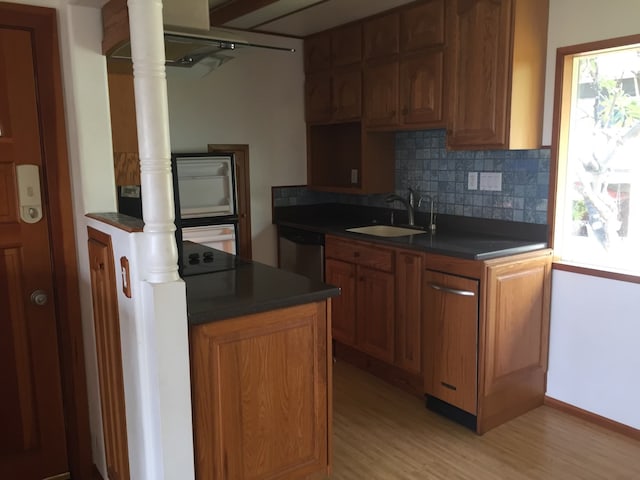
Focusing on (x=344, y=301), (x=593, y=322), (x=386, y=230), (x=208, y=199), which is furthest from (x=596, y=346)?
(x=208, y=199)

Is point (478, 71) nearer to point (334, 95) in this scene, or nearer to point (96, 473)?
point (334, 95)

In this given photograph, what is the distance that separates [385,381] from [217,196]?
1.72 metres

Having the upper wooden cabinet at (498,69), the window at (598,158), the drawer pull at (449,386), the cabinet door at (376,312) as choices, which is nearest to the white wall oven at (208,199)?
the cabinet door at (376,312)

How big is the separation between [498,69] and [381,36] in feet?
3.50

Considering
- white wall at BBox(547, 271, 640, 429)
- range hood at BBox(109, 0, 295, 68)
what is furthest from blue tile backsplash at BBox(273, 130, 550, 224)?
range hood at BBox(109, 0, 295, 68)

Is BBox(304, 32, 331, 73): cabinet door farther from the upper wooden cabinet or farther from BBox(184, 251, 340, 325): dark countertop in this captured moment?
BBox(184, 251, 340, 325): dark countertop

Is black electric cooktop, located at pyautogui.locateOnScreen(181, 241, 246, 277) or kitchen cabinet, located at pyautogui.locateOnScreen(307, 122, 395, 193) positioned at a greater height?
kitchen cabinet, located at pyautogui.locateOnScreen(307, 122, 395, 193)

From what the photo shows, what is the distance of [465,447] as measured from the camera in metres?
2.81

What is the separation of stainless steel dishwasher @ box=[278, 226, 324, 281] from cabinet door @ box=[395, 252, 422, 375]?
2.55 feet

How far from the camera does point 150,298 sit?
1696 mm

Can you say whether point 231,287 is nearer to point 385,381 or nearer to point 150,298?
point 150,298

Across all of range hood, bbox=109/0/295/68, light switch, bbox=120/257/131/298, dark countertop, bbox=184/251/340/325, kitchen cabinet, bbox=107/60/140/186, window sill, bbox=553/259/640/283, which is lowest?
window sill, bbox=553/259/640/283

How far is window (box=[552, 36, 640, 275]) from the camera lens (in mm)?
2873

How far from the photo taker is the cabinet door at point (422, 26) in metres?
3.35
